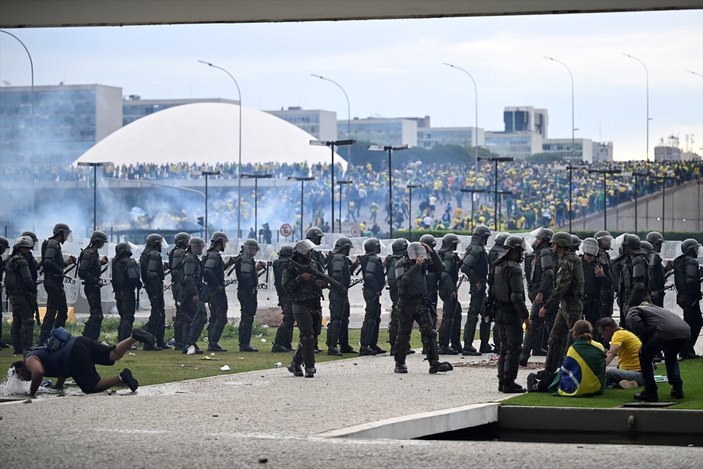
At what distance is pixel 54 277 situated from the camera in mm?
23641

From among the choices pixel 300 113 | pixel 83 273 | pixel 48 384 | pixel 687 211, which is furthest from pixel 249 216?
pixel 300 113

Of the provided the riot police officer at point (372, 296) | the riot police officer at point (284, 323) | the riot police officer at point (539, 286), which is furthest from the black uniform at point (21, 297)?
the riot police officer at point (539, 286)

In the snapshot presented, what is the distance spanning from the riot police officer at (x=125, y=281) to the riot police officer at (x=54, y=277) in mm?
1115

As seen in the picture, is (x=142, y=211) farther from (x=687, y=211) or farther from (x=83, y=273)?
(x=83, y=273)

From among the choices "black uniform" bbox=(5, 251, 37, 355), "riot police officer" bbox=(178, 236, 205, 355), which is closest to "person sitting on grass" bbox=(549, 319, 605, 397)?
"riot police officer" bbox=(178, 236, 205, 355)

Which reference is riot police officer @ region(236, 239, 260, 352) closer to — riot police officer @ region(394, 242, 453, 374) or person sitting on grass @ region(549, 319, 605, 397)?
riot police officer @ region(394, 242, 453, 374)

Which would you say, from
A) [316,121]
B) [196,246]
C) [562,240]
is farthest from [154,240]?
[316,121]

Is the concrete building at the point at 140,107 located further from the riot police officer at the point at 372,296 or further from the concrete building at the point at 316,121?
the riot police officer at the point at 372,296

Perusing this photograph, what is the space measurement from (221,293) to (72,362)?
792 centimetres

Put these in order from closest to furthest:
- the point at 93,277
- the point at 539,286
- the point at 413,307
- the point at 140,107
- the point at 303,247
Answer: the point at 303,247, the point at 413,307, the point at 539,286, the point at 93,277, the point at 140,107

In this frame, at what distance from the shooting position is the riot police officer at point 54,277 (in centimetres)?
2344

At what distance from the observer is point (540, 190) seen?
7806cm

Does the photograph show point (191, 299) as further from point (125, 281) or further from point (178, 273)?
point (125, 281)

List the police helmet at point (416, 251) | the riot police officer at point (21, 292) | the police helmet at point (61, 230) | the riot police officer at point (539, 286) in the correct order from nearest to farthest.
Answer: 1. the riot police officer at point (539, 286)
2. the police helmet at point (416, 251)
3. the riot police officer at point (21, 292)
4. the police helmet at point (61, 230)
